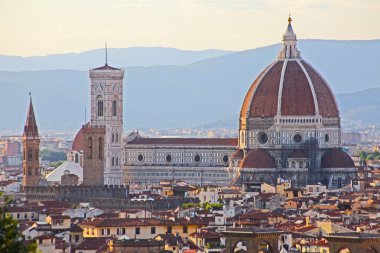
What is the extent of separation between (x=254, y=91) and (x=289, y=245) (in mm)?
75719

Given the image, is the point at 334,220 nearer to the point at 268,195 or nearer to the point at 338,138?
the point at 268,195

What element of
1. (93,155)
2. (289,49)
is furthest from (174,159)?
(93,155)

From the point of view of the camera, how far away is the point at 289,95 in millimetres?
144000

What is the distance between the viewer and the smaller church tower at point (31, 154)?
132750 mm

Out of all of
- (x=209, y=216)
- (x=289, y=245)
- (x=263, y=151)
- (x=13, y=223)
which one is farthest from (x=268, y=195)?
(x=13, y=223)

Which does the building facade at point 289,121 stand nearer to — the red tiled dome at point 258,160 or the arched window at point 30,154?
the red tiled dome at point 258,160

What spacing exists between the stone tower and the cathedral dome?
12128 mm

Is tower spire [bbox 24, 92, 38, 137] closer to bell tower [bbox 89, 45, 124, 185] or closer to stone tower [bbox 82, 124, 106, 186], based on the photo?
stone tower [bbox 82, 124, 106, 186]

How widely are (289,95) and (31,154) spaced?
1984 cm

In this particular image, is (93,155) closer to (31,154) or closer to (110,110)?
(31,154)

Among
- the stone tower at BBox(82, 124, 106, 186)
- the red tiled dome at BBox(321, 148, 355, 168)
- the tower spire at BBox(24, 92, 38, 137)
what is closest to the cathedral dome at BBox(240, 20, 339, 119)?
the red tiled dome at BBox(321, 148, 355, 168)

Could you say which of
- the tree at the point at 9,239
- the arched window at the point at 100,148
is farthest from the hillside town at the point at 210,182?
the tree at the point at 9,239

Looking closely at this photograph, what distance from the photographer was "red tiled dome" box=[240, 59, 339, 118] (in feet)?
472

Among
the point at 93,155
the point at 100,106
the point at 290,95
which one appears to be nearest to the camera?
the point at 93,155
